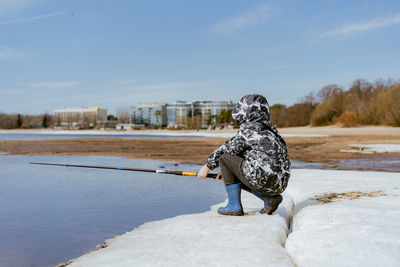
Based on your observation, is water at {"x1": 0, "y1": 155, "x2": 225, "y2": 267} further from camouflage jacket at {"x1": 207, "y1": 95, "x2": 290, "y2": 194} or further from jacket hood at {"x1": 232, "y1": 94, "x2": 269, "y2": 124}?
jacket hood at {"x1": 232, "y1": 94, "x2": 269, "y2": 124}

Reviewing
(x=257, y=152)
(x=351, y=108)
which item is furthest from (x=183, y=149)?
(x=351, y=108)

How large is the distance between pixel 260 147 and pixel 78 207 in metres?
3.05

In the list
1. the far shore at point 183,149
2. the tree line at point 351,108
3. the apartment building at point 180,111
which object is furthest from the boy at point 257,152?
the apartment building at point 180,111

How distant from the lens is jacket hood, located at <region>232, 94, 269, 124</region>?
3.66 m

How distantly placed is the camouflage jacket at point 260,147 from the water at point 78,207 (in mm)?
1555

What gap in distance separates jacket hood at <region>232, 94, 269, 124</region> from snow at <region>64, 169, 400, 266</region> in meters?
1.02

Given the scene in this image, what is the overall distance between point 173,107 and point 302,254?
193 m

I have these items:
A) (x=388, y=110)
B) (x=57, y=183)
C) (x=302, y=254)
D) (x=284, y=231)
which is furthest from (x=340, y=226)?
(x=388, y=110)

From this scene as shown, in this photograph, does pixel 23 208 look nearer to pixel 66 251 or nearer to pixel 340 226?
pixel 66 251

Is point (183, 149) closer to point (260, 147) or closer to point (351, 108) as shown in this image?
point (260, 147)

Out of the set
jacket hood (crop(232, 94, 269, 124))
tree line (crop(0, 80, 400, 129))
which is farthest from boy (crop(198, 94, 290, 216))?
tree line (crop(0, 80, 400, 129))

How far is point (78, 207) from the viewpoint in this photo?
545cm

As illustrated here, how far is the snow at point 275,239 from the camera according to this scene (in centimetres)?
274

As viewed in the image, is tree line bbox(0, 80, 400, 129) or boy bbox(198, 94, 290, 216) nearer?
boy bbox(198, 94, 290, 216)
